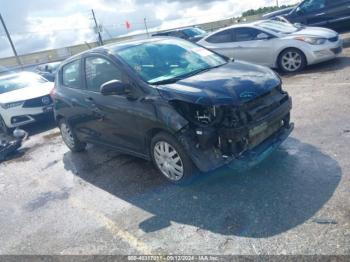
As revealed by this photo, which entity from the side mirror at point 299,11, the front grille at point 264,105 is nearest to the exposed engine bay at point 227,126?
the front grille at point 264,105

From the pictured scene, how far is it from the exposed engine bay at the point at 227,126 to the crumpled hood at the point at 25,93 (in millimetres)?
6135

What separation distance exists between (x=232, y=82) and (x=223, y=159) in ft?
2.96

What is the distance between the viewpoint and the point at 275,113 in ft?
13.3

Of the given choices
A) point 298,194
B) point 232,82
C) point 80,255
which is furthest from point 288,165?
point 80,255

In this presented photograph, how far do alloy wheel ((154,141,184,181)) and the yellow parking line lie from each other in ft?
3.03

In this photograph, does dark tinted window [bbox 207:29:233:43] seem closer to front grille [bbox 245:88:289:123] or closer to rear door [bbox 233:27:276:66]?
rear door [bbox 233:27:276:66]

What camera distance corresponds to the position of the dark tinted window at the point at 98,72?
4.68 meters

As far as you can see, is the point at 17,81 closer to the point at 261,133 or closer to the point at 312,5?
the point at 261,133

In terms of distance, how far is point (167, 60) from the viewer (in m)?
4.76

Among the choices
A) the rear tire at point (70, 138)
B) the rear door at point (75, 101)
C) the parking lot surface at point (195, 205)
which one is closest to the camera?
the parking lot surface at point (195, 205)

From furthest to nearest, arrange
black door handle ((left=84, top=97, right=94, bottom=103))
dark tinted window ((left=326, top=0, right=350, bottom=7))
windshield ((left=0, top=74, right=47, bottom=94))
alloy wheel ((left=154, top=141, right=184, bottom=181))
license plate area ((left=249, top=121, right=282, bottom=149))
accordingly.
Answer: dark tinted window ((left=326, top=0, right=350, bottom=7)) → windshield ((left=0, top=74, right=47, bottom=94)) → black door handle ((left=84, top=97, right=94, bottom=103)) → alloy wheel ((left=154, top=141, right=184, bottom=181)) → license plate area ((left=249, top=121, right=282, bottom=149))

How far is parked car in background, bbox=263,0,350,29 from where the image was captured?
38.5ft

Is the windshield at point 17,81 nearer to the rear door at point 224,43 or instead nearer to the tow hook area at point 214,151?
the rear door at point 224,43

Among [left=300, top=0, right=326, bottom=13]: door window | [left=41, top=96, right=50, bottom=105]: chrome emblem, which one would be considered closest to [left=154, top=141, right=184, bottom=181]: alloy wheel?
[left=41, top=96, right=50, bottom=105]: chrome emblem
